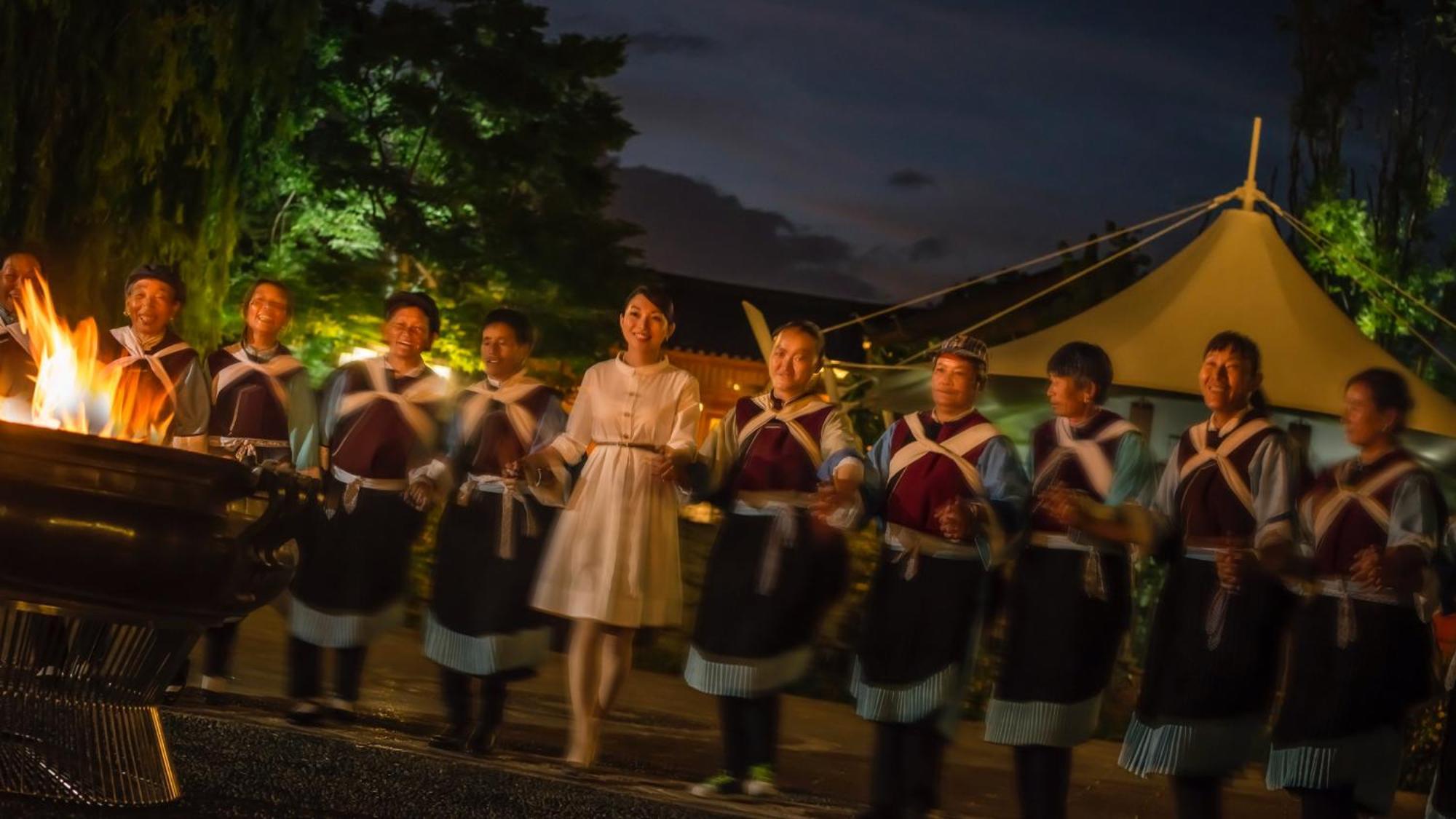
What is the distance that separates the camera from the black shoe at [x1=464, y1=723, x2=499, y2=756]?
6.38m

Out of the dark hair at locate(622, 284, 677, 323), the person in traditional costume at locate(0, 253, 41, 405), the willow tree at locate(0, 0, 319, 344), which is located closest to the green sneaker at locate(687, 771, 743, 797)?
the dark hair at locate(622, 284, 677, 323)

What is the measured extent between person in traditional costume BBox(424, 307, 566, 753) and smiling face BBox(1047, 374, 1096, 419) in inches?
77.0

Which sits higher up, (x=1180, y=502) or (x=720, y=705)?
(x=1180, y=502)

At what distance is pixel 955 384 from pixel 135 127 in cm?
865

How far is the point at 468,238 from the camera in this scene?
979 inches

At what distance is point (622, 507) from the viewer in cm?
636

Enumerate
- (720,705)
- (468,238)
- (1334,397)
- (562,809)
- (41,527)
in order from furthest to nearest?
(468,238) < (1334,397) < (720,705) < (562,809) < (41,527)

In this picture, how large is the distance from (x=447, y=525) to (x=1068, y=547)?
2.46 metres

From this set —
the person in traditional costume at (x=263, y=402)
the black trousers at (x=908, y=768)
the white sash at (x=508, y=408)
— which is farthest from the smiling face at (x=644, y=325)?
the black trousers at (x=908, y=768)

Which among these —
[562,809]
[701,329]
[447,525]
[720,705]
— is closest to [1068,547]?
[720,705]

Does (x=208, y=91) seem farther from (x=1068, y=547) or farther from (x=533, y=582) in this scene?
(x=1068, y=547)

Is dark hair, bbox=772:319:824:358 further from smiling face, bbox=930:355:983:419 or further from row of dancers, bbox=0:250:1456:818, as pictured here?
smiling face, bbox=930:355:983:419

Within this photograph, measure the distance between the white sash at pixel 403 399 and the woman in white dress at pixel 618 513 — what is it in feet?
2.07

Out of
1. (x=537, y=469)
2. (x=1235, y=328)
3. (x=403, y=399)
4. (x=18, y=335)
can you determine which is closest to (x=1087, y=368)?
(x=537, y=469)
